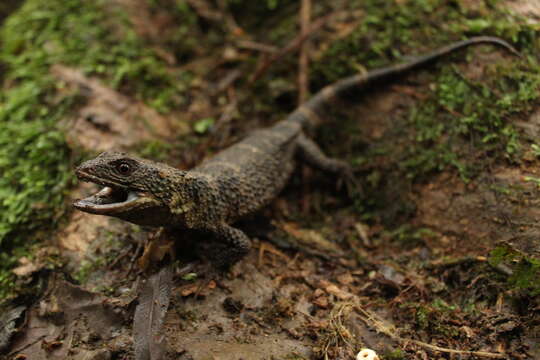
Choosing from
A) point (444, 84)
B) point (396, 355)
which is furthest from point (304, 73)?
point (396, 355)

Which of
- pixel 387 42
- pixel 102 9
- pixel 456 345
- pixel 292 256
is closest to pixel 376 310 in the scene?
pixel 456 345

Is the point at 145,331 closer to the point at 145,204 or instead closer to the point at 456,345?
the point at 145,204

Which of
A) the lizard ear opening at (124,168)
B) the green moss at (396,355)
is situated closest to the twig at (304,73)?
the green moss at (396,355)

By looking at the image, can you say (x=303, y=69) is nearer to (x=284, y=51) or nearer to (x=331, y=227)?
(x=284, y=51)

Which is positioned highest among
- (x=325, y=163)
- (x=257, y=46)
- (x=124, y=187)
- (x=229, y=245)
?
(x=257, y=46)

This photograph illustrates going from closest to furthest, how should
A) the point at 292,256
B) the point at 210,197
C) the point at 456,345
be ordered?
→ the point at 456,345 → the point at 210,197 → the point at 292,256

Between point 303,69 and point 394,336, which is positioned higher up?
point 303,69
